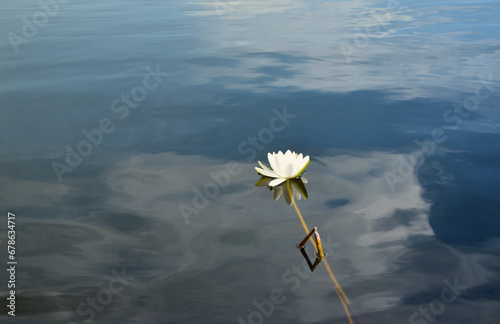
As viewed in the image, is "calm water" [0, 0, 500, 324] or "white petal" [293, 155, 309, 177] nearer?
"calm water" [0, 0, 500, 324]

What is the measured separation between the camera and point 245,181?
2.75 metres

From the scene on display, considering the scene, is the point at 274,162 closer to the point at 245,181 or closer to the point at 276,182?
the point at 276,182

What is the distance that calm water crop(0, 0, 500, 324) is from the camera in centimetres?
189

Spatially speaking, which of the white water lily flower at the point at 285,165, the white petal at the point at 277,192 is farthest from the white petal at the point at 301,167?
the white petal at the point at 277,192

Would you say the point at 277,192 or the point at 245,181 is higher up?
the point at 245,181

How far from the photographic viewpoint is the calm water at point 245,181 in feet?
6.19

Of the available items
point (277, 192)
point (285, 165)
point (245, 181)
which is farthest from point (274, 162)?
point (245, 181)

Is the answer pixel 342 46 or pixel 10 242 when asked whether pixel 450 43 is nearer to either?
pixel 342 46

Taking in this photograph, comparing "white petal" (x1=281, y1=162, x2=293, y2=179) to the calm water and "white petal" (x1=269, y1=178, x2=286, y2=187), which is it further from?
the calm water

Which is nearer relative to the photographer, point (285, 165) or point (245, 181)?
point (285, 165)

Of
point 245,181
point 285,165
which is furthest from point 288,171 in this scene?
point 245,181

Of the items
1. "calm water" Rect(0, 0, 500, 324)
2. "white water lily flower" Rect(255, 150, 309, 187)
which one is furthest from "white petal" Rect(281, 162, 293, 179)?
"calm water" Rect(0, 0, 500, 324)

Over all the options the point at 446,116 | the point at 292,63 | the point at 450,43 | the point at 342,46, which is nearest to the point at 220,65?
the point at 292,63

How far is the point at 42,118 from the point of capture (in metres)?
3.73
